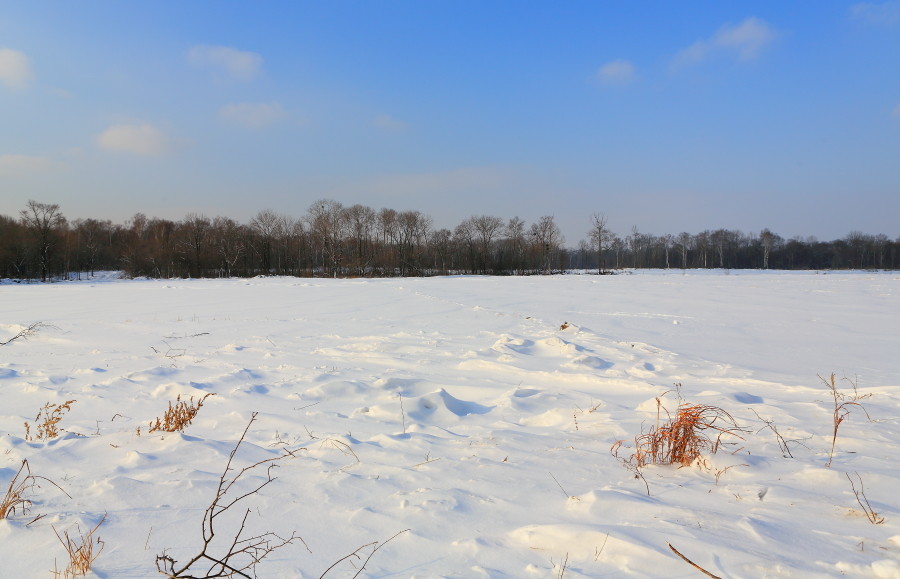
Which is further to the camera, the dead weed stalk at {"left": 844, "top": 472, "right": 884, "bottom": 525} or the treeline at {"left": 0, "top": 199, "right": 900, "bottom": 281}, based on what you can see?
the treeline at {"left": 0, "top": 199, "right": 900, "bottom": 281}

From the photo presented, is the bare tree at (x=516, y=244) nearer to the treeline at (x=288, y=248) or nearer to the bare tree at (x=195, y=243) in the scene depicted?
the treeline at (x=288, y=248)

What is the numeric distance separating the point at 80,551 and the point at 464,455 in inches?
84.3

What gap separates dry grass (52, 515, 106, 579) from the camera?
1.81m

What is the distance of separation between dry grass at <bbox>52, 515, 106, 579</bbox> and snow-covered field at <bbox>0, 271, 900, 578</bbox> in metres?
0.04

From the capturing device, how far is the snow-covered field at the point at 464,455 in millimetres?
2000

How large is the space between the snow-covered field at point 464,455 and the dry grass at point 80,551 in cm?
4

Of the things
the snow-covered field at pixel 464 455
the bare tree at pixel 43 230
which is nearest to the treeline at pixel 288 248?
the bare tree at pixel 43 230

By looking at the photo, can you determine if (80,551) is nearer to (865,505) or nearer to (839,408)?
(865,505)

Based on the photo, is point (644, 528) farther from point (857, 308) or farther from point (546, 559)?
point (857, 308)

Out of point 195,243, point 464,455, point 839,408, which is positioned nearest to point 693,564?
point 464,455

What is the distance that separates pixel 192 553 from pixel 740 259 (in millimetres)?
113285

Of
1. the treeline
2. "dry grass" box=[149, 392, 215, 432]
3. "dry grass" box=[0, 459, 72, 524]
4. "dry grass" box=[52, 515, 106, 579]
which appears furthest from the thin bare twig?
the treeline

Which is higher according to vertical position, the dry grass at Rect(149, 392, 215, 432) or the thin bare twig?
the thin bare twig

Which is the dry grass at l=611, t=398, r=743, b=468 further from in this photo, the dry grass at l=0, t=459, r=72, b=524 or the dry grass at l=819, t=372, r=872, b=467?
the dry grass at l=0, t=459, r=72, b=524
